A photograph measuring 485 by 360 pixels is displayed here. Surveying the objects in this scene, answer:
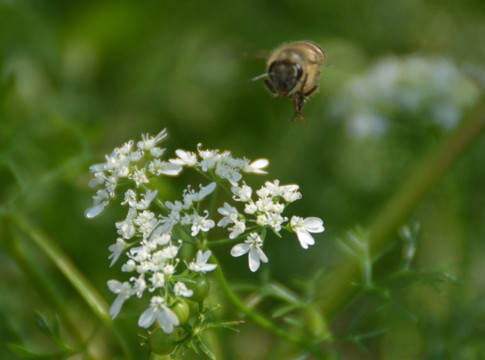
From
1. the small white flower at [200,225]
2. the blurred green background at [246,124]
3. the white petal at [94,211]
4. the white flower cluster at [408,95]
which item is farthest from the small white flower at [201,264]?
the white flower cluster at [408,95]

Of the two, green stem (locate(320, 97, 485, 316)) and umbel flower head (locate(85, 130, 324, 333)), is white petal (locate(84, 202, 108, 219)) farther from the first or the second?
green stem (locate(320, 97, 485, 316))

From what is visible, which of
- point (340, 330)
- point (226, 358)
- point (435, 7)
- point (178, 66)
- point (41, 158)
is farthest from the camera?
point (435, 7)

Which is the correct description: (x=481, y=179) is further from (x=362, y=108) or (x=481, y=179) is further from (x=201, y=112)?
(x=201, y=112)

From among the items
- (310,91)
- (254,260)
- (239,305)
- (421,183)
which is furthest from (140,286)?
(421,183)

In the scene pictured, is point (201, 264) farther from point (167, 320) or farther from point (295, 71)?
point (295, 71)

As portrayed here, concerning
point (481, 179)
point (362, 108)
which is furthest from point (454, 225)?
point (362, 108)
